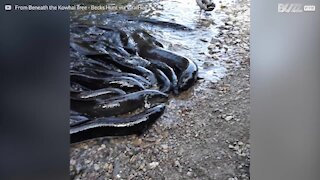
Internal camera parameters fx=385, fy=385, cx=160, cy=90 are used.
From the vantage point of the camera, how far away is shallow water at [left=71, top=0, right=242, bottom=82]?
1.37 meters

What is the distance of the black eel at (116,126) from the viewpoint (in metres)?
1.31

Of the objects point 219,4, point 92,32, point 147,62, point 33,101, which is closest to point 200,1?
point 219,4

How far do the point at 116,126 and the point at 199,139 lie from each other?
0.31 meters

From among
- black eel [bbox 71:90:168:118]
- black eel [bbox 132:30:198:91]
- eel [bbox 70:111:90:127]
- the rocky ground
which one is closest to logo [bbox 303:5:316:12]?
the rocky ground

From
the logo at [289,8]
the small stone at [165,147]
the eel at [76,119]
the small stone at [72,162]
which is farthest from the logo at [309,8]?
the small stone at [72,162]

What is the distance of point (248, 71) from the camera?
145 centimetres

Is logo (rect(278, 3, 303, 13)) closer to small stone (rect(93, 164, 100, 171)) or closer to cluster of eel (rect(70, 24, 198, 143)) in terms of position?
cluster of eel (rect(70, 24, 198, 143))

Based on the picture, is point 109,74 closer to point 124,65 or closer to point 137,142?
point 124,65

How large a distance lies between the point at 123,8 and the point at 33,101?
0.44 metres

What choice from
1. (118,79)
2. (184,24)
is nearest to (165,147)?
(118,79)

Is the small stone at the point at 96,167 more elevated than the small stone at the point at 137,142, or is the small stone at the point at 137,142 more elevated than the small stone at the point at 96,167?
the small stone at the point at 137,142

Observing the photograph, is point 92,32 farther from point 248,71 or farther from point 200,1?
point 248,71

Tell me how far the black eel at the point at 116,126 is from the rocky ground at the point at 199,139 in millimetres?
21

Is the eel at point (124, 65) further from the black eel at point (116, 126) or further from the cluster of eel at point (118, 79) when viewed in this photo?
the black eel at point (116, 126)
